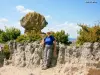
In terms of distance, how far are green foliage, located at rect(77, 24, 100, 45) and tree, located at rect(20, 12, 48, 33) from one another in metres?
14.9

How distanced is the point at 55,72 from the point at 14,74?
273cm

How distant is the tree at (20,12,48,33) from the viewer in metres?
33.0

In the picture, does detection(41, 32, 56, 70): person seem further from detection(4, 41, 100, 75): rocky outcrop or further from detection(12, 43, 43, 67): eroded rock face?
detection(12, 43, 43, 67): eroded rock face

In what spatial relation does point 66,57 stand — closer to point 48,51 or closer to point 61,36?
point 48,51

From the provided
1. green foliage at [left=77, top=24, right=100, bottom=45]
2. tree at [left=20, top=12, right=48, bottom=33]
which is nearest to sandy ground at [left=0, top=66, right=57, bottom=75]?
green foliage at [left=77, top=24, right=100, bottom=45]

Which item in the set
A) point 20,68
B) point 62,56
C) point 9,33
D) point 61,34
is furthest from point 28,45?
point 9,33

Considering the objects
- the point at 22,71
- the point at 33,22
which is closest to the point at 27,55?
the point at 22,71

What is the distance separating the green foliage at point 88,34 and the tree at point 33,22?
14.9 m

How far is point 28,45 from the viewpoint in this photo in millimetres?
17875

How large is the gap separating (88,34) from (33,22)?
16.8 metres

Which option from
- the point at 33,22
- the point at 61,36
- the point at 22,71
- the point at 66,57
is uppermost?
the point at 33,22

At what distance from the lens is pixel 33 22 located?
110 ft

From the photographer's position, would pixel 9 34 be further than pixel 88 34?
Yes

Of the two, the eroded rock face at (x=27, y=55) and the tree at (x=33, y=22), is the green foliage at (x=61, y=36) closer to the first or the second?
the eroded rock face at (x=27, y=55)
